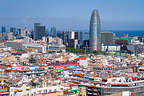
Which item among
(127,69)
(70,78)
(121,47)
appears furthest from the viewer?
(121,47)

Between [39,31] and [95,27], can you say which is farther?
[39,31]

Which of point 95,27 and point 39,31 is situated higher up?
point 95,27

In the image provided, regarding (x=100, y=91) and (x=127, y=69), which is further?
(x=127, y=69)

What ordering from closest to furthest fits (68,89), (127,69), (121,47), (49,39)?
(68,89) → (127,69) → (121,47) → (49,39)

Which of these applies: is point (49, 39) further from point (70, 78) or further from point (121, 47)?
point (70, 78)

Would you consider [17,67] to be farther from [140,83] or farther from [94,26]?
[94,26]

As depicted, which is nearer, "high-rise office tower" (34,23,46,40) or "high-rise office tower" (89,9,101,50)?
"high-rise office tower" (89,9,101,50)

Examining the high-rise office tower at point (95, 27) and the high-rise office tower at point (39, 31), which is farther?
the high-rise office tower at point (39, 31)

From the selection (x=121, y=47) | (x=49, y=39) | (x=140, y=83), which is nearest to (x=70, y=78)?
(x=140, y=83)

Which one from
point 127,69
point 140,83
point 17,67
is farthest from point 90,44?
point 140,83
